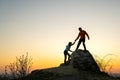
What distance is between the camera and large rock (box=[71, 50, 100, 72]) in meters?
27.0

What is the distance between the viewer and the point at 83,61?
1067 inches

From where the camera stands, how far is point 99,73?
27531 millimetres

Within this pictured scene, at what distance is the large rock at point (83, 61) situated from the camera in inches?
1061

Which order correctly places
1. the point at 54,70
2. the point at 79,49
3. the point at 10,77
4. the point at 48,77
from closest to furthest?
the point at 48,77
the point at 54,70
the point at 79,49
the point at 10,77

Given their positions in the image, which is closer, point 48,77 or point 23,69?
point 48,77

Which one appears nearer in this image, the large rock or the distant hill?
the distant hill

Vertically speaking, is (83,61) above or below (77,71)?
above

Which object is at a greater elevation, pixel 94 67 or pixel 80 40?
pixel 80 40

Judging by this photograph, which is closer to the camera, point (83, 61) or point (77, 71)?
point (77, 71)

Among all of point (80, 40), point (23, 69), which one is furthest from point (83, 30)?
point (23, 69)

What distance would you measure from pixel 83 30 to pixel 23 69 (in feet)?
27.2

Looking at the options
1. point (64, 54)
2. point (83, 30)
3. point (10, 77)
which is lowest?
point (10, 77)

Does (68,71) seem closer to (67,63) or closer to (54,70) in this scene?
(54,70)

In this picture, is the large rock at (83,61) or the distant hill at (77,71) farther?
the large rock at (83,61)
